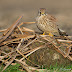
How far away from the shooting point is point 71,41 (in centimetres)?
443

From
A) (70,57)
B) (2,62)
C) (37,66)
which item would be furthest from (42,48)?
(2,62)

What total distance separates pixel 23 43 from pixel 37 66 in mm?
773

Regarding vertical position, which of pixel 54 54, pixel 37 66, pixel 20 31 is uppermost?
pixel 20 31

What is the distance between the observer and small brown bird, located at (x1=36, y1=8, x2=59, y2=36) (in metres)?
6.25

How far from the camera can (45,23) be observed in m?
6.43

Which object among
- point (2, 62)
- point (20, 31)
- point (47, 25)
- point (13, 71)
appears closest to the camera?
point (13, 71)

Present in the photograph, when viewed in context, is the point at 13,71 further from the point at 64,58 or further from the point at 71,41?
the point at 71,41

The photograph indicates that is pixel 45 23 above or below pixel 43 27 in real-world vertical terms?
above

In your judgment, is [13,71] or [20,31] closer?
[13,71]

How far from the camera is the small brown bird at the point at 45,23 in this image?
6.25m

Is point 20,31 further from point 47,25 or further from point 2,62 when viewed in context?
point 47,25

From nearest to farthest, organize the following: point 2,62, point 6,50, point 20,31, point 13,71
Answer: point 13,71 → point 2,62 → point 6,50 → point 20,31

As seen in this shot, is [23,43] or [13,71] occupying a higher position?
[23,43]

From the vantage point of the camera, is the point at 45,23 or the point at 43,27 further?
the point at 45,23
